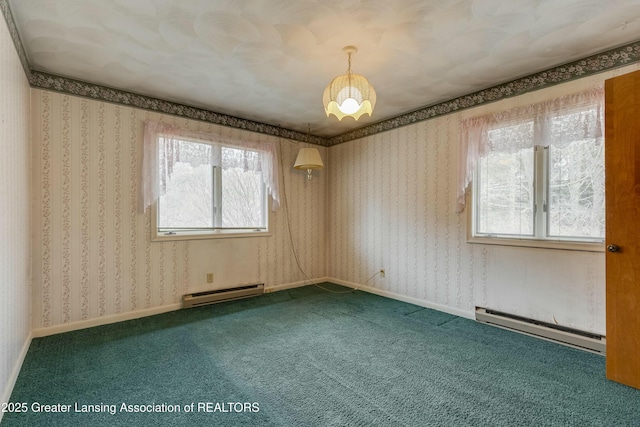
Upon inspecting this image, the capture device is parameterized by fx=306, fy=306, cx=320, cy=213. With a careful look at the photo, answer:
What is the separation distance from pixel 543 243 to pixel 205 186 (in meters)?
3.78

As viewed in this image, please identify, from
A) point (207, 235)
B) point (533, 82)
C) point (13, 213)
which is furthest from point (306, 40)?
point (207, 235)

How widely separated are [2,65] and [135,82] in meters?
1.31

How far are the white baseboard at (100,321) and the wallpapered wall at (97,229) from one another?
4 centimetres

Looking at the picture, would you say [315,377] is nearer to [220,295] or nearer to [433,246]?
[220,295]

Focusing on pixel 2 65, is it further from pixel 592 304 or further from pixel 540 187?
pixel 592 304

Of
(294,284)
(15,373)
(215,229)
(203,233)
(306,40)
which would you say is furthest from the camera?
(294,284)

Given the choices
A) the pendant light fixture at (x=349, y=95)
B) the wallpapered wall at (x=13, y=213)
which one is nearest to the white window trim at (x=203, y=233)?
the wallpapered wall at (x=13, y=213)

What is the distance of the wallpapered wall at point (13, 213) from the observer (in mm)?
1857

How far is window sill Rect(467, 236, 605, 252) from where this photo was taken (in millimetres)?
2592

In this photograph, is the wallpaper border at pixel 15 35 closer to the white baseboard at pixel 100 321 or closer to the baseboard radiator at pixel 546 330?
the white baseboard at pixel 100 321

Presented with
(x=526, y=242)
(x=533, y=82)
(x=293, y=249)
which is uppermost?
(x=533, y=82)

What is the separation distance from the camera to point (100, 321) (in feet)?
10.4

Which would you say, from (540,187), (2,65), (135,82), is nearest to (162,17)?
(2,65)

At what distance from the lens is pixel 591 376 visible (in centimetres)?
218
